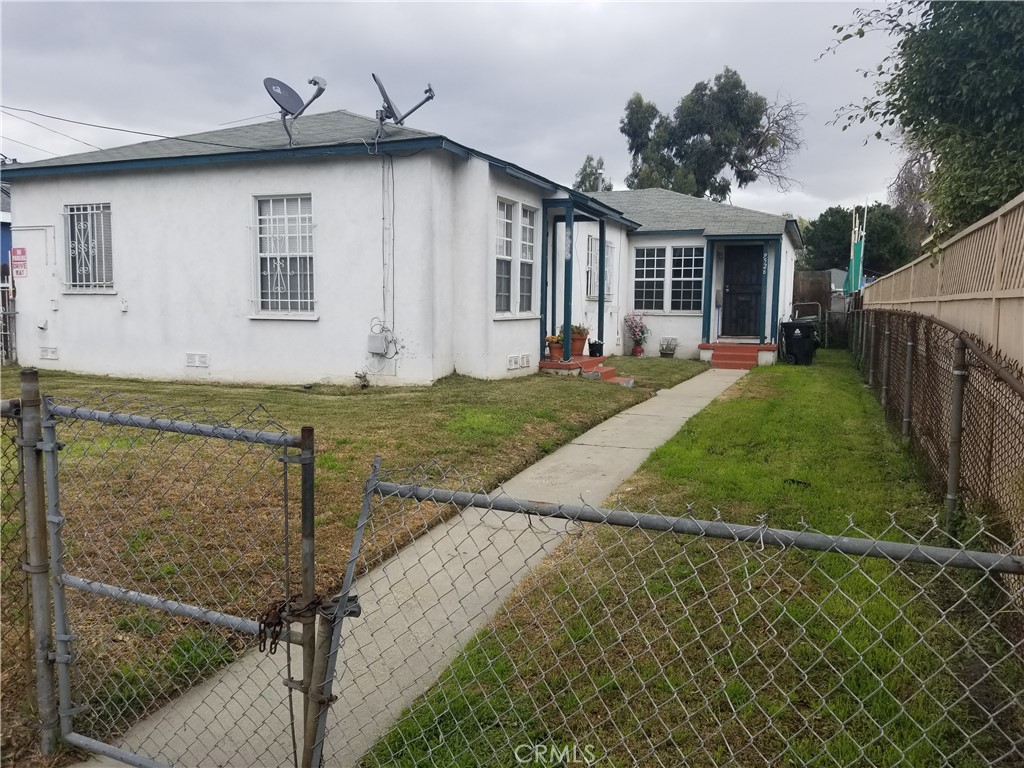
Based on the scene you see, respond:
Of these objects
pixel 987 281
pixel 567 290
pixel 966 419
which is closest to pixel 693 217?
pixel 567 290

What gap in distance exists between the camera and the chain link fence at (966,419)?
12.7 ft

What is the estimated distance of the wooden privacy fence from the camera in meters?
4.71

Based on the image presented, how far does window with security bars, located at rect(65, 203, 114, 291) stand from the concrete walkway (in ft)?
34.8

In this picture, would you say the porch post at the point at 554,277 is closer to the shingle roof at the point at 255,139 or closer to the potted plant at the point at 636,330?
the shingle roof at the point at 255,139

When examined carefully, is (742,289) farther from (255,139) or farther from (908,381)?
(908,381)

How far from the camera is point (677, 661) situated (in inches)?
133

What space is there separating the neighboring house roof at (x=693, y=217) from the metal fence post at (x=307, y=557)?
58.4ft

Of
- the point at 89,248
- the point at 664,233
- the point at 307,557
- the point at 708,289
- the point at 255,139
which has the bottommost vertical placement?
the point at 307,557

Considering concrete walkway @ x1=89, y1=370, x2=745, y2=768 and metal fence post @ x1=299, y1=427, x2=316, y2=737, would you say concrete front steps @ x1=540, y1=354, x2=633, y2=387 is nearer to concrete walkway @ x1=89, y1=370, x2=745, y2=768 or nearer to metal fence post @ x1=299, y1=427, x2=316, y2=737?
concrete walkway @ x1=89, y1=370, x2=745, y2=768

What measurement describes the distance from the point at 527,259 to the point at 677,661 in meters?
10.8

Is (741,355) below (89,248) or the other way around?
below

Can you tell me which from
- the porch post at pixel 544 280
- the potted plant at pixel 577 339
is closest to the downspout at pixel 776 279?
the potted plant at pixel 577 339

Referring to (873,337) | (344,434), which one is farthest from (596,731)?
(873,337)

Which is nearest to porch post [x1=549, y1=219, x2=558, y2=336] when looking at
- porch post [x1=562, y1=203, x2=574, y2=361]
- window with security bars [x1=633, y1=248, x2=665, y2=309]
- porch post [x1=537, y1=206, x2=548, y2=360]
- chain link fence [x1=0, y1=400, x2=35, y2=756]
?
porch post [x1=537, y1=206, x2=548, y2=360]
